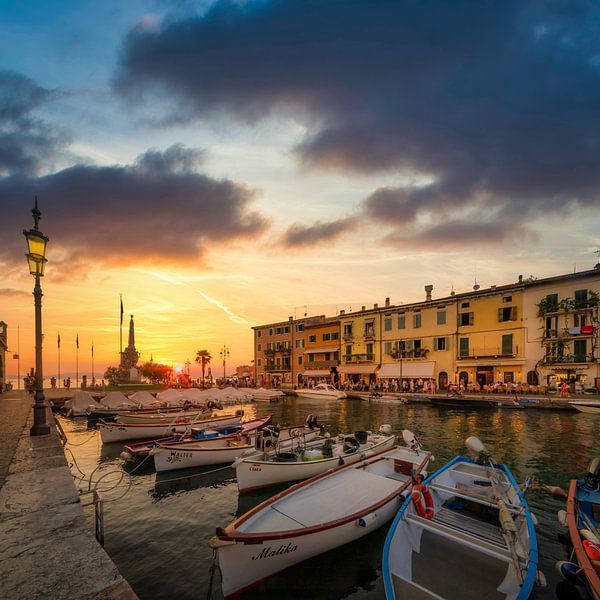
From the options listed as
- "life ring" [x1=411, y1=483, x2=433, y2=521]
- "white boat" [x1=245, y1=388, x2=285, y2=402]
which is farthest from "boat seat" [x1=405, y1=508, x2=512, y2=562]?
"white boat" [x1=245, y1=388, x2=285, y2=402]

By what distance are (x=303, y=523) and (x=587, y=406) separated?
34420 mm

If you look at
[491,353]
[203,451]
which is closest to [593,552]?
[203,451]

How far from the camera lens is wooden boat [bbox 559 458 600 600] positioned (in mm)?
5452

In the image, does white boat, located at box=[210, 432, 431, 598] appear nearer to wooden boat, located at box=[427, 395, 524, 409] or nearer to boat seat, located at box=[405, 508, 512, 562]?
boat seat, located at box=[405, 508, 512, 562]

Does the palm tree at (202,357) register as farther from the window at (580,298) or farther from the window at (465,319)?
the window at (580,298)

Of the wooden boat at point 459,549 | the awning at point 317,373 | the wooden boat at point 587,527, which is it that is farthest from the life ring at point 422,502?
the awning at point 317,373

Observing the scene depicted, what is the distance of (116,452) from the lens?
746 inches

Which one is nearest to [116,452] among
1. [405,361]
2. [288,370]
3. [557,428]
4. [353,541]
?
[353,541]

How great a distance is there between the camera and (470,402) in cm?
3697

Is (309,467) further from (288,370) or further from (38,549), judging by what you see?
(288,370)

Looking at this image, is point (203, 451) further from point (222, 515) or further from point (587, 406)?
point (587, 406)

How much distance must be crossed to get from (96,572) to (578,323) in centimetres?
4705

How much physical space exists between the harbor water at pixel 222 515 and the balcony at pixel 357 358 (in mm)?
31421

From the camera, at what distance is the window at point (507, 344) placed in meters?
41.9
